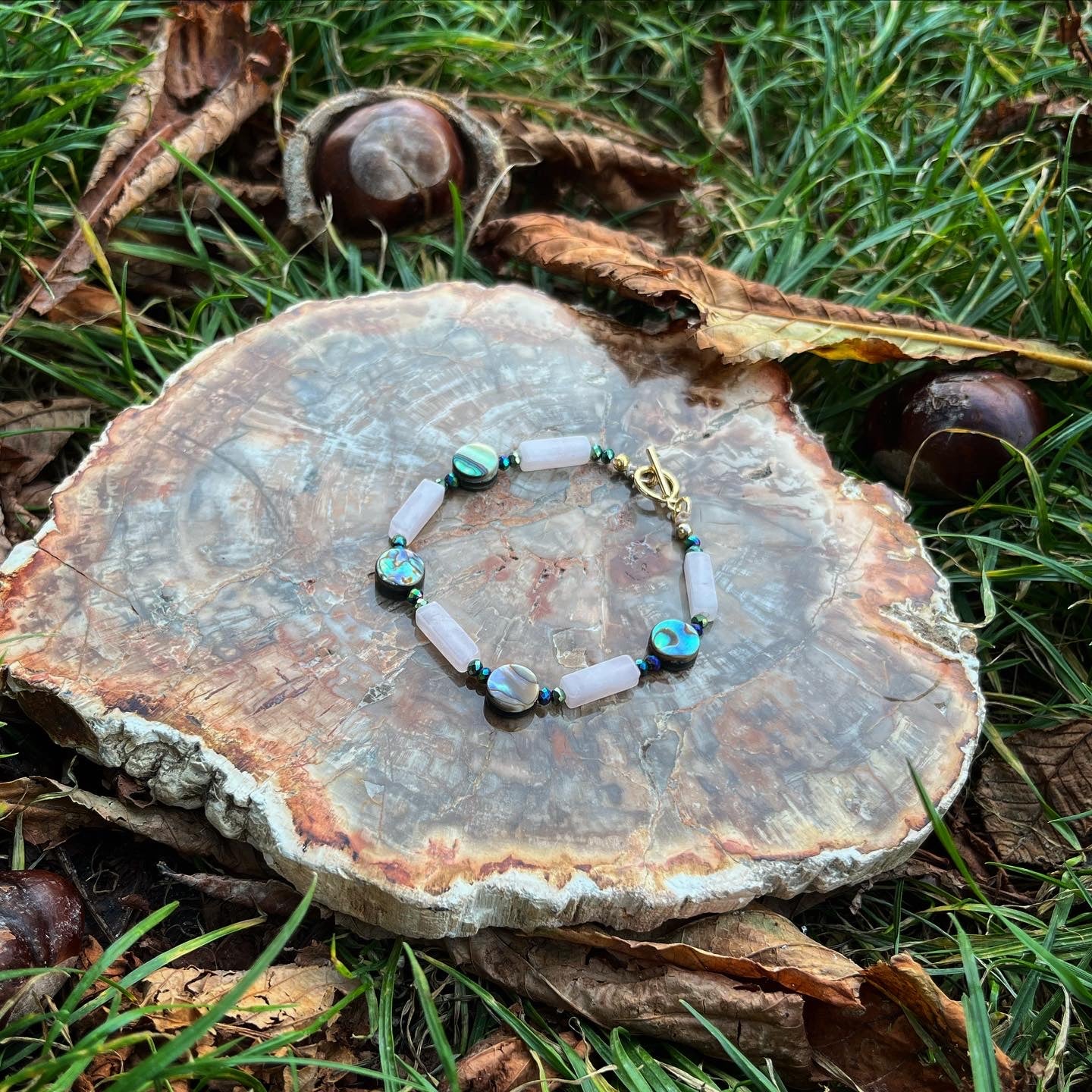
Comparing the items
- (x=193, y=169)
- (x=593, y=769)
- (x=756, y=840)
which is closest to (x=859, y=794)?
(x=756, y=840)

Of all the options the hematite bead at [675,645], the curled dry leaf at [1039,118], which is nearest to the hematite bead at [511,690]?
the hematite bead at [675,645]

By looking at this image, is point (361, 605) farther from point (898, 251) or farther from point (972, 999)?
point (898, 251)

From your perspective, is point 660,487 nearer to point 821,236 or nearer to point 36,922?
point 821,236

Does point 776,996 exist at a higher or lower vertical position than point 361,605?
lower

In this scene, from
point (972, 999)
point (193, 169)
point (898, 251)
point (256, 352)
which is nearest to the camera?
point (972, 999)

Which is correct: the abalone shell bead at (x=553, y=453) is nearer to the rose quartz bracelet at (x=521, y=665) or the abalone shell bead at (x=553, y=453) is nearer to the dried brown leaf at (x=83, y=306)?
the rose quartz bracelet at (x=521, y=665)

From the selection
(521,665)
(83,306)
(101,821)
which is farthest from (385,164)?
(101,821)
